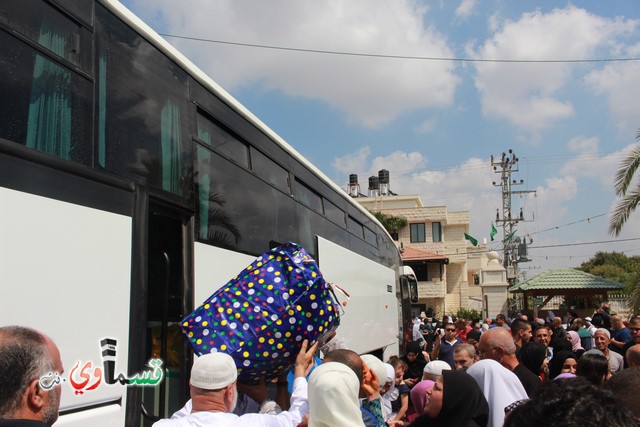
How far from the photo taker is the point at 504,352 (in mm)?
5000

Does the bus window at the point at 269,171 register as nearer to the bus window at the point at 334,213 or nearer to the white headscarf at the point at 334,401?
the bus window at the point at 334,213

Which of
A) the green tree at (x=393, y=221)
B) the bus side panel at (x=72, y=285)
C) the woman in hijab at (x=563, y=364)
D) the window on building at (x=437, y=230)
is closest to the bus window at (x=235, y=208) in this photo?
the bus side panel at (x=72, y=285)

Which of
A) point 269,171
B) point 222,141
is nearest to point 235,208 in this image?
point 222,141

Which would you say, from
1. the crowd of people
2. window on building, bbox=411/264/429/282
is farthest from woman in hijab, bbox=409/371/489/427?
window on building, bbox=411/264/429/282

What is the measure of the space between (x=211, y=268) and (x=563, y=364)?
4.07 metres

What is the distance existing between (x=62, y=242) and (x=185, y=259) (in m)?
1.29

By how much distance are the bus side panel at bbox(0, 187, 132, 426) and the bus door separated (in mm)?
475

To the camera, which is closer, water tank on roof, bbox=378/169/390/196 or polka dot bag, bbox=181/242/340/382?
polka dot bag, bbox=181/242/340/382

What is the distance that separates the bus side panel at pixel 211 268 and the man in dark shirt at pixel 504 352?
221cm

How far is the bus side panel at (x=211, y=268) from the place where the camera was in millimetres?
4305

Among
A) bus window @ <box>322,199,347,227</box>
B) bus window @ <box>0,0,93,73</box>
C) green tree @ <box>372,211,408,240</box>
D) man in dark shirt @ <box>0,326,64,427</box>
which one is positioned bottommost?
man in dark shirt @ <box>0,326,64,427</box>

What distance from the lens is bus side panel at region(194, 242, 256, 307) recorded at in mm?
4305

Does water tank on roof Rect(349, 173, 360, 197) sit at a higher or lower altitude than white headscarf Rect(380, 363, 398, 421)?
higher

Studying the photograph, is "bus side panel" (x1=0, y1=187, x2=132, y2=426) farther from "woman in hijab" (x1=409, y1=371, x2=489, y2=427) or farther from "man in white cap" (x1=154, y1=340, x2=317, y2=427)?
"woman in hijab" (x1=409, y1=371, x2=489, y2=427)
